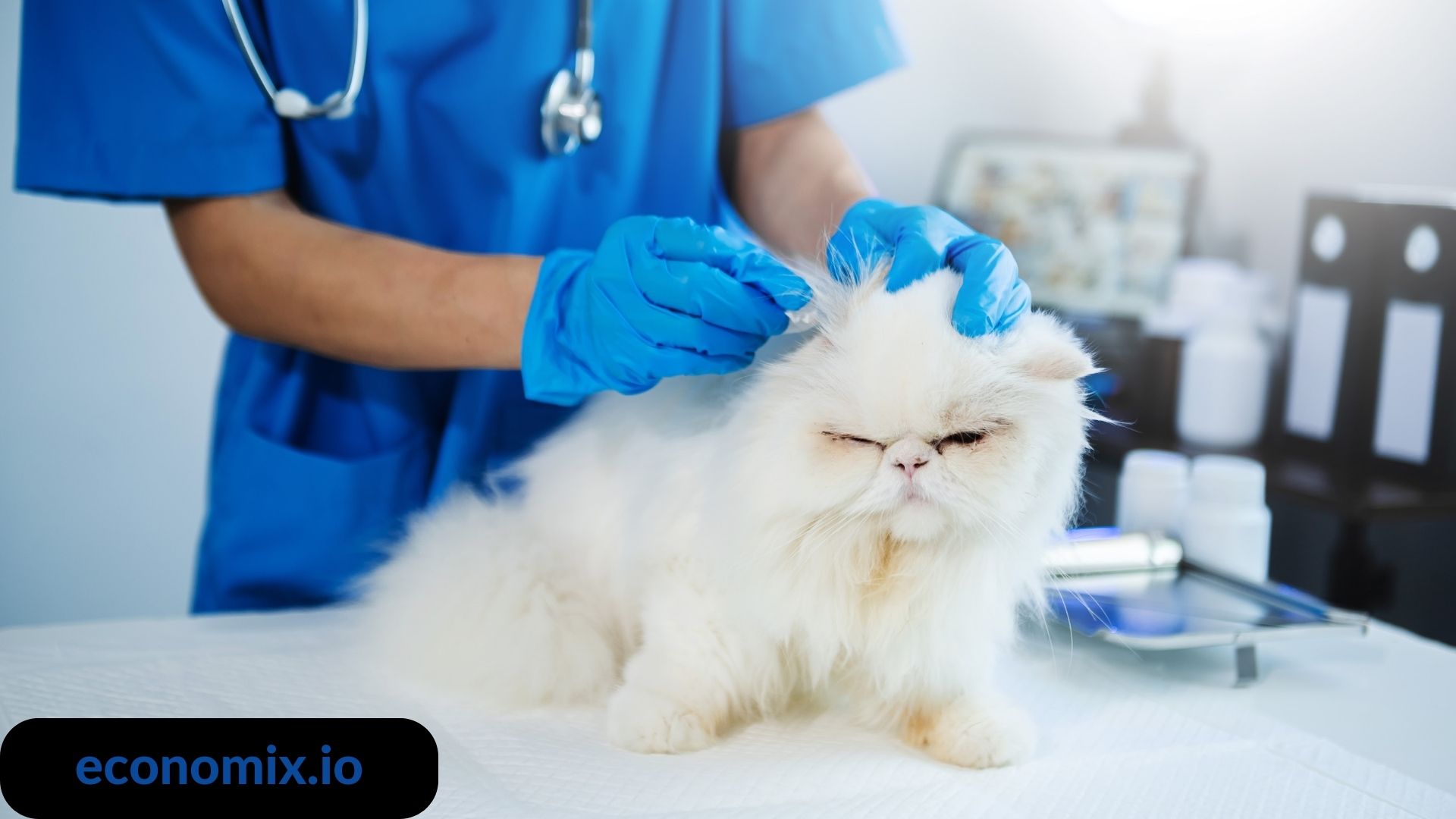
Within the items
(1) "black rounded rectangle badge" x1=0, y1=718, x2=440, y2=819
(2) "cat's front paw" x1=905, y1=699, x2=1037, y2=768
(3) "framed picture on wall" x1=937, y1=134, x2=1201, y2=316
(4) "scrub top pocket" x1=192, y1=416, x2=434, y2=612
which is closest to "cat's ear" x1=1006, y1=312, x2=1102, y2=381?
(2) "cat's front paw" x1=905, y1=699, x2=1037, y2=768

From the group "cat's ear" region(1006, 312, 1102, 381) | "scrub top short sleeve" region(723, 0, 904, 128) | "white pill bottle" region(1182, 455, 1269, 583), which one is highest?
"scrub top short sleeve" region(723, 0, 904, 128)

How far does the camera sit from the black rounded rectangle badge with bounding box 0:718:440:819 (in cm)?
70

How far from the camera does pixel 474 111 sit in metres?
1.14

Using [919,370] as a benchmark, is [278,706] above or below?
below

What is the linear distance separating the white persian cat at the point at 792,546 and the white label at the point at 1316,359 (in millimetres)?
1147

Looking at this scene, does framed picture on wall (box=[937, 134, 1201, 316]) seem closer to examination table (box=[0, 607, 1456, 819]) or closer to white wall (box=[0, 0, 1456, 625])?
white wall (box=[0, 0, 1456, 625])

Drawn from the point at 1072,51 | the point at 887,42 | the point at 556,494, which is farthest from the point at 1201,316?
the point at 556,494

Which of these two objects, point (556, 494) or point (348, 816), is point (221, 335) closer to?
point (556, 494)

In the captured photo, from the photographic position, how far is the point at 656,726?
0.83 m

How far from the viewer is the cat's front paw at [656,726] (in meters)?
0.83

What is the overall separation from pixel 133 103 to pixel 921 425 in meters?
0.81

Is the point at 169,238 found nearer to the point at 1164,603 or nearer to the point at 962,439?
the point at 962,439

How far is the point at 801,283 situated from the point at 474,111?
48 cm

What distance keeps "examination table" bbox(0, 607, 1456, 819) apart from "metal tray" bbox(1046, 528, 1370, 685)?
0.14 feet
